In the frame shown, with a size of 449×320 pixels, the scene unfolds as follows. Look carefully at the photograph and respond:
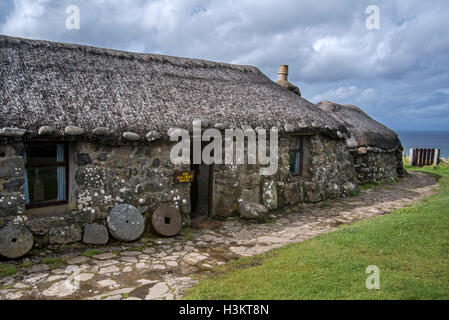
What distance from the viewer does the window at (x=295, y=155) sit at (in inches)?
444

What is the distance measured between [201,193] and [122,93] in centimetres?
380

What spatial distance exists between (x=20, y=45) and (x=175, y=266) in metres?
6.13

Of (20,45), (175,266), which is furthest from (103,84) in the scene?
(175,266)

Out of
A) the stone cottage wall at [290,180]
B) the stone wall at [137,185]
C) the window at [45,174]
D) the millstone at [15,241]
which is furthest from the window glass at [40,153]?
the stone cottage wall at [290,180]

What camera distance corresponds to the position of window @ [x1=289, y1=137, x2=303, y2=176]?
37.0 ft

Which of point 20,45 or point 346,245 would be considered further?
point 20,45

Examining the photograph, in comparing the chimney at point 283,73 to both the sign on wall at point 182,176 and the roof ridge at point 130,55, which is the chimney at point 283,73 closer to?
the roof ridge at point 130,55

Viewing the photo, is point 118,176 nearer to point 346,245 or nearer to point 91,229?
point 91,229

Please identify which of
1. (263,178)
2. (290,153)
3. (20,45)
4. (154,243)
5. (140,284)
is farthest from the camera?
(290,153)

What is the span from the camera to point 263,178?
32.6 ft

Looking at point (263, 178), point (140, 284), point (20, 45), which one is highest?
point (20, 45)

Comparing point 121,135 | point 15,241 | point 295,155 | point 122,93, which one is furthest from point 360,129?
point 15,241

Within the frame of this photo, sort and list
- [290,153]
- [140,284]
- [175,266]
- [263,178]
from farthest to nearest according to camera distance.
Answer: [290,153] < [263,178] < [175,266] < [140,284]

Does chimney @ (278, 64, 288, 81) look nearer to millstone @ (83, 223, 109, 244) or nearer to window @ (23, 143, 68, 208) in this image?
window @ (23, 143, 68, 208)
